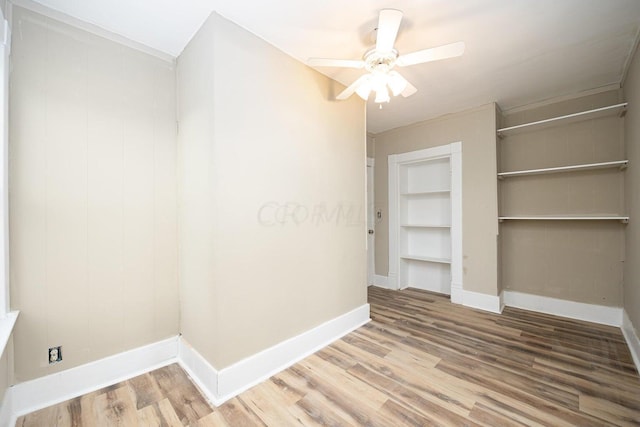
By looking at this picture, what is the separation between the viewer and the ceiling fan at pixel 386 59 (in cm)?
150

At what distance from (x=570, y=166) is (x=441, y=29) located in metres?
2.22

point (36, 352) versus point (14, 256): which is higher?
point (14, 256)

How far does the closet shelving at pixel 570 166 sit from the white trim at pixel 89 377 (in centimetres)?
368

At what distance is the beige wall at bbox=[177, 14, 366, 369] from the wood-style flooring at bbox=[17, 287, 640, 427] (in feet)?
1.03

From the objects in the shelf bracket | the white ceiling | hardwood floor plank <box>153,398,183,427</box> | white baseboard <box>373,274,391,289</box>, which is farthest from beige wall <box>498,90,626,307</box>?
hardwood floor plank <box>153,398,183,427</box>

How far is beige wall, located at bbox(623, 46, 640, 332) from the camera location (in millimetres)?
2064

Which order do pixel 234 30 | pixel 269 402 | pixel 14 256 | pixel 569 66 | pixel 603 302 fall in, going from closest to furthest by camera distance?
pixel 14 256 < pixel 269 402 < pixel 234 30 < pixel 569 66 < pixel 603 302

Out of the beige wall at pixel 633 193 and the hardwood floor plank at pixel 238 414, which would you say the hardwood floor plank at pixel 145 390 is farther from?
the beige wall at pixel 633 193

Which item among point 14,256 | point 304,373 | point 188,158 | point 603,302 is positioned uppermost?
point 188,158

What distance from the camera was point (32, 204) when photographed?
1.58 metres

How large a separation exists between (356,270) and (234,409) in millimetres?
1582

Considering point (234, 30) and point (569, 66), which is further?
point (569, 66)

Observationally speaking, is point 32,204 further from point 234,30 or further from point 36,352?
point 234,30

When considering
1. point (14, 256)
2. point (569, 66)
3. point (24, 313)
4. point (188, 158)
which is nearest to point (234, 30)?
point (188, 158)
